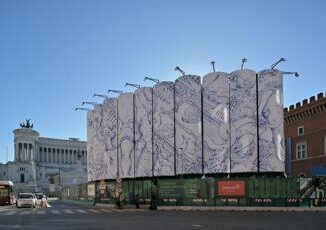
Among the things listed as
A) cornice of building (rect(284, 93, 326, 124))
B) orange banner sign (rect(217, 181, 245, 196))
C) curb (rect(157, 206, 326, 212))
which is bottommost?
curb (rect(157, 206, 326, 212))

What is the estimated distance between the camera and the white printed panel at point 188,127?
2489 inches

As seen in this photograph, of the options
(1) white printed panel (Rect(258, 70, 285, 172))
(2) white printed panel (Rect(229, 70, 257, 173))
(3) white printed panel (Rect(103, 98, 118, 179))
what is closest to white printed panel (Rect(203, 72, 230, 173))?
(2) white printed panel (Rect(229, 70, 257, 173))

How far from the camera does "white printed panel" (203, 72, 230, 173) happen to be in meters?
61.7

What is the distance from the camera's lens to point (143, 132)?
230ft

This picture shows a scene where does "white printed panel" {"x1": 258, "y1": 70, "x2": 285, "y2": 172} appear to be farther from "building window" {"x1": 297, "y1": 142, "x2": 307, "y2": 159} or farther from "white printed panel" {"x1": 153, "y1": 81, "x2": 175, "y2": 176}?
"white printed panel" {"x1": 153, "y1": 81, "x2": 175, "y2": 176}

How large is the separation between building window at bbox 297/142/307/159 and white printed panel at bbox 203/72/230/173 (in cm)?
1255

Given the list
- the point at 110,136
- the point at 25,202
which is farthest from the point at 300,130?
the point at 25,202

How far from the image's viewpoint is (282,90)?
198ft

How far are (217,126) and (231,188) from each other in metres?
18.2

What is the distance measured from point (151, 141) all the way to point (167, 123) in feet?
13.8

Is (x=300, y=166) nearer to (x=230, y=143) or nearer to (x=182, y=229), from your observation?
(x=230, y=143)

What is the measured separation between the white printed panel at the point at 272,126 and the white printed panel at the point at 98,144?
28656 mm

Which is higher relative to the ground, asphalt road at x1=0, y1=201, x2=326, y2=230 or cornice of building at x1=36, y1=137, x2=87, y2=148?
cornice of building at x1=36, y1=137, x2=87, y2=148

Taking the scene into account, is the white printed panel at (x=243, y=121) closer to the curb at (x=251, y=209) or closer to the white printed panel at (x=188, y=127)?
the white printed panel at (x=188, y=127)
